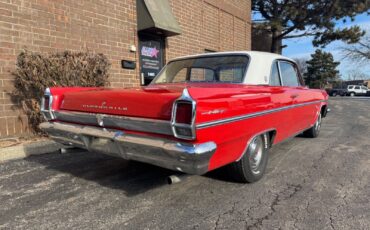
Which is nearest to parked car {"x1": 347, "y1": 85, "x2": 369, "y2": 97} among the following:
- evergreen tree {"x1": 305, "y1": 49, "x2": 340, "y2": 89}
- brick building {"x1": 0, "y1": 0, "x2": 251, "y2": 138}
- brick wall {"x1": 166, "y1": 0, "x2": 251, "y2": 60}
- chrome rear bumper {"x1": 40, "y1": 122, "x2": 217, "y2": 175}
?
evergreen tree {"x1": 305, "y1": 49, "x2": 340, "y2": 89}

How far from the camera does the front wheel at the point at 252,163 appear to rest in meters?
3.50

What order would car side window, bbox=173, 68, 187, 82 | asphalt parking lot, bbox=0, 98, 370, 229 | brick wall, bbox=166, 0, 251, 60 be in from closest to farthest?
asphalt parking lot, bbox=0, 98, 370, 229, car side window, bbox=173, 68, 187, 82, brick wall, bbox=166, 0, 251, 60

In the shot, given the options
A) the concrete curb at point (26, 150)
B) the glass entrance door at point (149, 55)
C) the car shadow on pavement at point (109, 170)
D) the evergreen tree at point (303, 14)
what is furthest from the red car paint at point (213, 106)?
the evergreen tree at point (303, 14)

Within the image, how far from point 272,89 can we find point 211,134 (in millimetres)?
1563

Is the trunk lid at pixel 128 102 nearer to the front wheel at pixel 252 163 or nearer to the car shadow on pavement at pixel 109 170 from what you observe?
the car shadow on pavement at pixel 109 170

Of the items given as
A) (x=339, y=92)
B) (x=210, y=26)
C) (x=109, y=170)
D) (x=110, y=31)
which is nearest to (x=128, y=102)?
(x=109, y=170)

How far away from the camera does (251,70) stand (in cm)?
399

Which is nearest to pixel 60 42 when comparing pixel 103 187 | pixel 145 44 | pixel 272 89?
pixel 145 44

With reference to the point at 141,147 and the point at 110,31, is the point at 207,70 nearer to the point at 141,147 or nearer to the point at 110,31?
the point at 141,147

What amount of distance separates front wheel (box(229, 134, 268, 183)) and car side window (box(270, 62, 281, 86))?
0.91 metres

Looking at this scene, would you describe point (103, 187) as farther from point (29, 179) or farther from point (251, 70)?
point (251, 70)

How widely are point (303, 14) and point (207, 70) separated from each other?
19629 millimetres

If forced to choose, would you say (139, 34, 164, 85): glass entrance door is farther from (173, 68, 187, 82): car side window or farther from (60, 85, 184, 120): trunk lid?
(60, 85, 184, 120): trunk lid

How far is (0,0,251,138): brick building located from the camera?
20.2 ft
